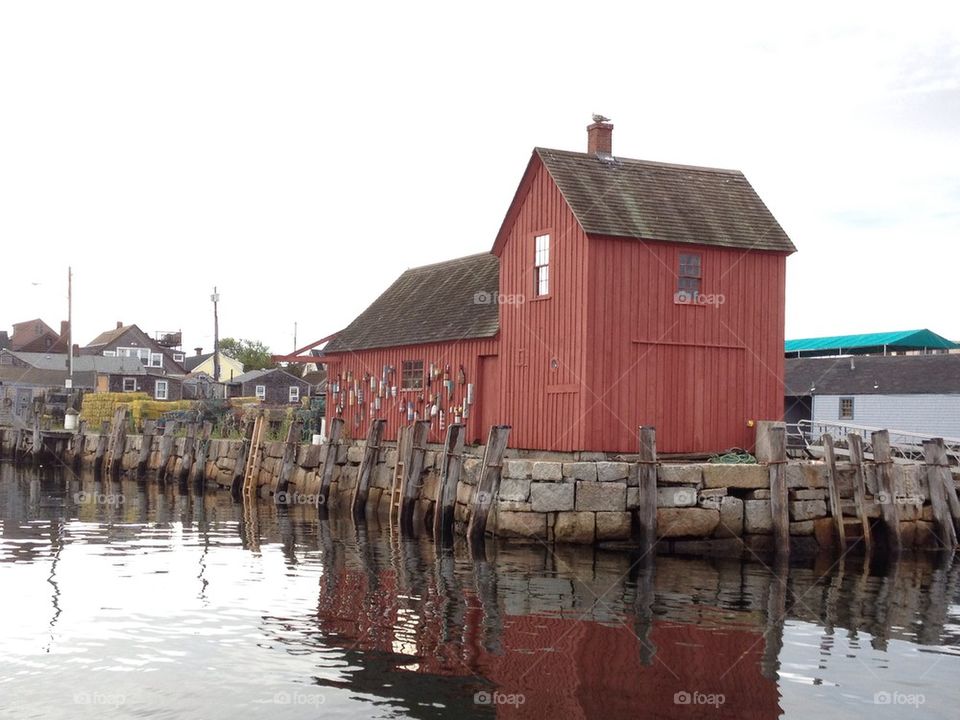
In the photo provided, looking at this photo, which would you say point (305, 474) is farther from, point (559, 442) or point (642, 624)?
point (642, 624)

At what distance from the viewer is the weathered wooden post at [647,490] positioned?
1833cm

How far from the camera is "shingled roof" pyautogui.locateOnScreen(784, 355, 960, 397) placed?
40.0 meters

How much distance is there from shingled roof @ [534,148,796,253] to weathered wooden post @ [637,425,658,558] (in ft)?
16.7

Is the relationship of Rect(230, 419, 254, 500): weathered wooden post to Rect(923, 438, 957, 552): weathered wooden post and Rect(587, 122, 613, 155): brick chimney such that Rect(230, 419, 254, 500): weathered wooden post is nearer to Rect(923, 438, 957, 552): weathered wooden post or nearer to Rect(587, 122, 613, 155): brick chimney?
Rect(587, 122, 613, 155): brick chimney

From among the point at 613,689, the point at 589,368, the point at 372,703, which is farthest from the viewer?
the point at 589,368

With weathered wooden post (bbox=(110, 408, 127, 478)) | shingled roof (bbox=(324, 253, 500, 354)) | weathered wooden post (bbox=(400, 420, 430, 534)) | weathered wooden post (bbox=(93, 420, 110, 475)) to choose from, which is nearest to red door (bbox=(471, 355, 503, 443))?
shingled roof (bbox=(324, 253, 500, 354))

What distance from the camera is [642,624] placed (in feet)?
42.3

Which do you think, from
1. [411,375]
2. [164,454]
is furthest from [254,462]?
[164,454]

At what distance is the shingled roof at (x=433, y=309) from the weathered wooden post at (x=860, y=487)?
Result: 29.0 ft

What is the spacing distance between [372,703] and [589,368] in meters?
12.7

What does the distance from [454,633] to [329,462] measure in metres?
14.7

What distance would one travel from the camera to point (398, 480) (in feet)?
76.4

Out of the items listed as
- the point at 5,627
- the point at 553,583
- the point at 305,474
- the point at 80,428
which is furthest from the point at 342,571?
the point at 80,428

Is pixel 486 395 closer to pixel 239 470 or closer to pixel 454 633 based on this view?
pixel 239 470
